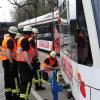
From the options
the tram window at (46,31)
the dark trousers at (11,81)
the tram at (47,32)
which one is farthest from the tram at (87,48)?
the tram window at (46,31)

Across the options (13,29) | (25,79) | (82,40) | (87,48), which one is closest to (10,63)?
(13,29)

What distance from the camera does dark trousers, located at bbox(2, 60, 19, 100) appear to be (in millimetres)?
11766

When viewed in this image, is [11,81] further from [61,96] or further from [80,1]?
[80,1]

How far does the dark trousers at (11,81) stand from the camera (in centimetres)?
1177

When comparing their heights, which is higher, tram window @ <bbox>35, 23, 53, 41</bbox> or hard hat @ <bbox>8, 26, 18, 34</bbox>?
hard hat @ <bbox>8, 26, 18, 34</bbox>

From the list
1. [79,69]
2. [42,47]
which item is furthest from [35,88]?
[42,47]

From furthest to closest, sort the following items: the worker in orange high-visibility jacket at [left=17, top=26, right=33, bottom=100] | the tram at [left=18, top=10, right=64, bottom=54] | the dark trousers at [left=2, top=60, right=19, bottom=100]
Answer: the tram at [left=18, top=10, right=64, bottom=54]
the dark trousers at [left=2, top=60, right=19, bottom=100]
the worker in orange high-visibility jacket at [left=17, top=26, right=33, bottom=100]

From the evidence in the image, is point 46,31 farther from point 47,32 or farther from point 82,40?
point 82,40

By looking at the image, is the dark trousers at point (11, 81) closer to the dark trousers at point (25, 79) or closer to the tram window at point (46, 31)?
the dark trousers at point (25, 79)

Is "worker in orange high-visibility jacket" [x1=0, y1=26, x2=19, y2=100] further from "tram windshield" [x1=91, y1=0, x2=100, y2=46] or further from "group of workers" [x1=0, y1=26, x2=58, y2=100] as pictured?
"tram windshield" [x1=91, y1=0, x2=100, y2=46]

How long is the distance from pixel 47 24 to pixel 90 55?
83.7 ft

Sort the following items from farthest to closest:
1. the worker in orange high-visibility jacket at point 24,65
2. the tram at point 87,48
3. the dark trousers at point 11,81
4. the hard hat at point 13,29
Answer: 1. the dark trousers at point 11,81
2. the hard hat at point 13,29
3. the worker in orange high-visibility jacket at point 24,65
4. the tram at point 87,48

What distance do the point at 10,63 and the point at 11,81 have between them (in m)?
0.68

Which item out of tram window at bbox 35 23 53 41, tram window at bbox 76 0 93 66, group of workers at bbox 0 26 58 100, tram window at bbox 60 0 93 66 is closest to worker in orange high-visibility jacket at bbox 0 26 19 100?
group of workers at bbox 0 26 58 100
